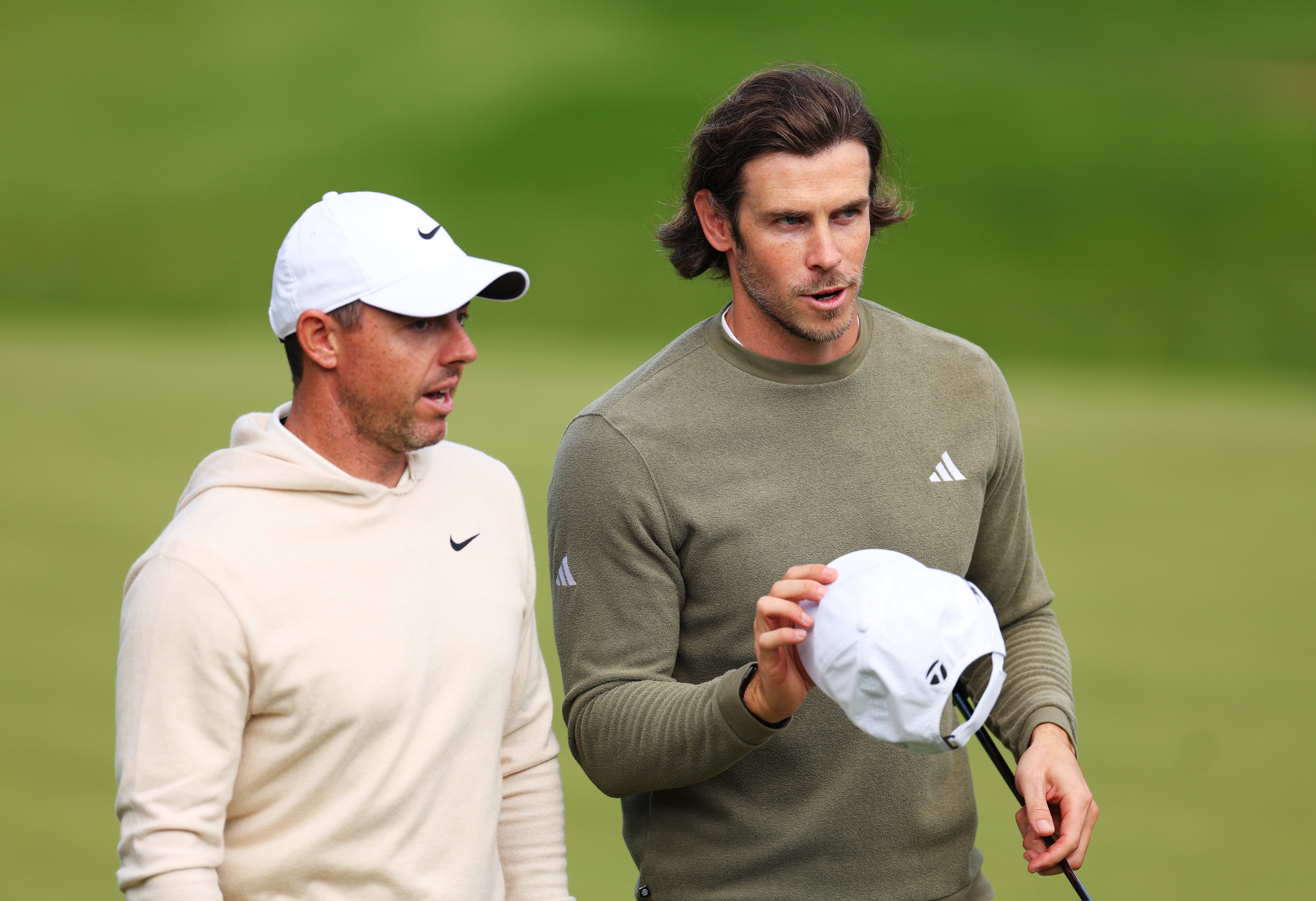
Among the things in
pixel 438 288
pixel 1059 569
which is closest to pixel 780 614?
pixel 438 288

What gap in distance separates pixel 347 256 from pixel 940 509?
94 centimetres

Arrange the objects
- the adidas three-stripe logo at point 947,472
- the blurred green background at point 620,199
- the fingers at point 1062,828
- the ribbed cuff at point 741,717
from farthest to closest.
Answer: the blurred green background at point 620,199 < the adidas three-stripe logo at point 947,472 < the fingers at point 1062,828 < the ribbed cuff at point 741,717

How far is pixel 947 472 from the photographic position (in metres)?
2.14

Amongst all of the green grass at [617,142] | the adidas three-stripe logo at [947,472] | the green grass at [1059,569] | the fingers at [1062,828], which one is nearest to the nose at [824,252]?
the adidas three-stripe logo at [947,472]

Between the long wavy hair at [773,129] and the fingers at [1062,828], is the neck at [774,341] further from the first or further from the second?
the fingers at [1062,828]

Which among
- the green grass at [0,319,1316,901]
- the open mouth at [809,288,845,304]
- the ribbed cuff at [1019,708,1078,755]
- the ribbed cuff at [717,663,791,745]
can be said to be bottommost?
the green grass at [0,319,1316,901]

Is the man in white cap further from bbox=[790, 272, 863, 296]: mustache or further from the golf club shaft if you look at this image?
the golf club shaft

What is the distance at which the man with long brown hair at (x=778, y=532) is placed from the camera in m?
1.99

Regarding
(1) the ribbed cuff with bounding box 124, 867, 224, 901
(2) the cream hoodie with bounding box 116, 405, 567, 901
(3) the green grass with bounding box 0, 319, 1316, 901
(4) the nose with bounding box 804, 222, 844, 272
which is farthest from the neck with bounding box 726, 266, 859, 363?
(3) the green grass with bounding box 0, 319, 1316, 901

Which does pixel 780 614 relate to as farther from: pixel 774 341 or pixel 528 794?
pixel 774 341

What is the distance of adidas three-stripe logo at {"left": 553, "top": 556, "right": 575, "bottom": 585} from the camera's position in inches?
80.4

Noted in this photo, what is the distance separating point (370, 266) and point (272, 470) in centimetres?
26

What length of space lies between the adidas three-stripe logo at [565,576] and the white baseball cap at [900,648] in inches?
17.3

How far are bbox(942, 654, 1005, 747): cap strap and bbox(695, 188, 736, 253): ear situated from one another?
785mm
